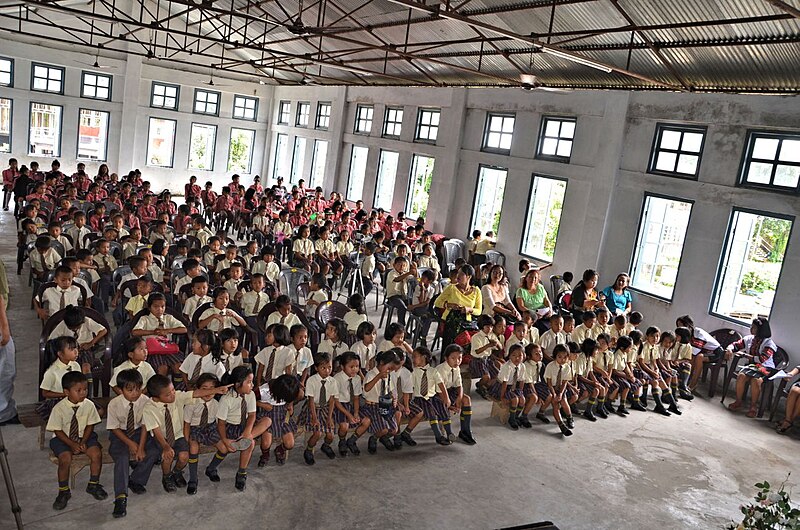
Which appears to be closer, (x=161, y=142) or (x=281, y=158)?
(x=161, y=142)

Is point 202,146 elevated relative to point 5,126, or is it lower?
elevated

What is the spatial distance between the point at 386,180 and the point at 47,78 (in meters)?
10.1

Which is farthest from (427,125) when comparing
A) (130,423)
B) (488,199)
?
(130,423)

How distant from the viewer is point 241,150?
22391mm

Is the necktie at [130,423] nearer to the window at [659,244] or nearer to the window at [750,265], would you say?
the window at [750,265]

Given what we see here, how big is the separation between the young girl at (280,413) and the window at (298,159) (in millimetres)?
15834

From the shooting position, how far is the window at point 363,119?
57.5 feet

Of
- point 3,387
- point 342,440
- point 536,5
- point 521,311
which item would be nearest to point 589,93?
point 536,5

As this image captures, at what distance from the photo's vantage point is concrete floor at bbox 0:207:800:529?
4.54 m

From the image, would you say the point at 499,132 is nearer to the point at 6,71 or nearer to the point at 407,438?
the point at 407,438

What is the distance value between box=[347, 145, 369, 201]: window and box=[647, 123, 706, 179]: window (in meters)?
8.64

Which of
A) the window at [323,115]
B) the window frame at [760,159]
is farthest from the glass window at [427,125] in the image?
the window frame at [760,159]

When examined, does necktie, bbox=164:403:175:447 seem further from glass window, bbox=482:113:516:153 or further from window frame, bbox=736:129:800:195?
glass window, bbox=482:113:516:153

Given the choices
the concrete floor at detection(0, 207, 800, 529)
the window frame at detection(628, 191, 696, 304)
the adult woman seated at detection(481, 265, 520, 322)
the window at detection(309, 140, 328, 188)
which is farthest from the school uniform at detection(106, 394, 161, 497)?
the window at detection(309, 140, 328, 188)
